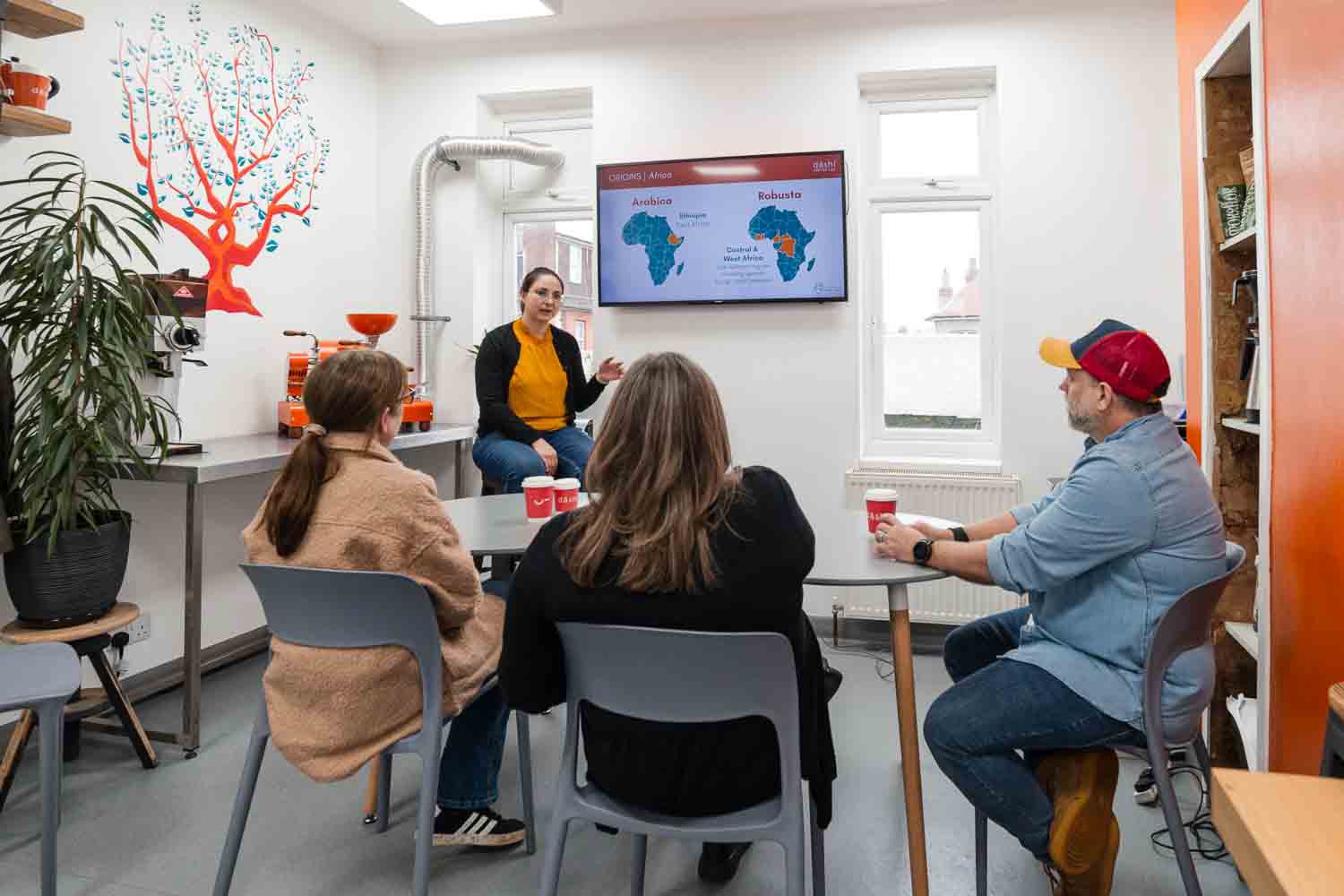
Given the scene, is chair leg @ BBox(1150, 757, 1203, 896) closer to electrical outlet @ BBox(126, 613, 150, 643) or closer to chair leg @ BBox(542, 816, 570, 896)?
chair leg @ BBox(542, 816, 570, 896)

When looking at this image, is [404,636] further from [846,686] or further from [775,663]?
[846,686]

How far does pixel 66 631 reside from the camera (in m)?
2.40

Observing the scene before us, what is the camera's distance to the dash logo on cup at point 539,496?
7.27ft

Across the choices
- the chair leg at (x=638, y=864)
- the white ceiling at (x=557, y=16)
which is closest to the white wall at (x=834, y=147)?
the white ceiling at (x=557, y=16)

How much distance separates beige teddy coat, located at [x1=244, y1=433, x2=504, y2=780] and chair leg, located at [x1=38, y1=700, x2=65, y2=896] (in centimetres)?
38

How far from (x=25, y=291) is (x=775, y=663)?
241 centimetres

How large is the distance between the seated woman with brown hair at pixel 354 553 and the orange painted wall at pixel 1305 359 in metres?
1.77

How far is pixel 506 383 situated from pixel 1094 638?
2631 millimetres

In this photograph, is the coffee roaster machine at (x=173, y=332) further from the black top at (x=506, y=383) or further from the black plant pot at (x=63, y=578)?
the black top at (x=506, y=383)

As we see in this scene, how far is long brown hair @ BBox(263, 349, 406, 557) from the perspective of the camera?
172cm

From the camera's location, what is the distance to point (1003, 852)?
2129 mm

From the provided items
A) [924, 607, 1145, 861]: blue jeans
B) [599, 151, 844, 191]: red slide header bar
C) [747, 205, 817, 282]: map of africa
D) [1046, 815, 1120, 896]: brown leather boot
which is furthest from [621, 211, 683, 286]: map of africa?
[1046, 815, 1120, 896]: brown leather boot

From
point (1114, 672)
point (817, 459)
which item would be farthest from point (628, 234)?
point (1114, 672)

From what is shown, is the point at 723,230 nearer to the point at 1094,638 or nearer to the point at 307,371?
the point at 307,371
